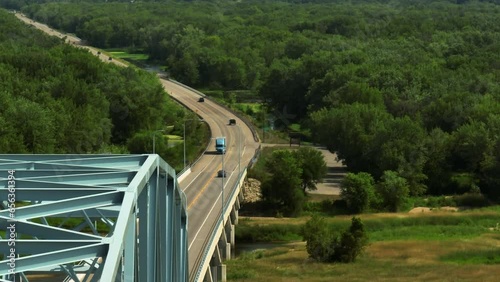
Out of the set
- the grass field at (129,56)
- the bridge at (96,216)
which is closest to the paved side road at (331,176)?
the bridge at (96,216)

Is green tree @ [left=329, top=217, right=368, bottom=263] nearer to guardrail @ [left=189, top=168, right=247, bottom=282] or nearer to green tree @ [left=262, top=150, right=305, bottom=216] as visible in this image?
guardrail @ [left=189, top=168, right=247, bottom=282]

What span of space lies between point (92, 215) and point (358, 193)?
52032 mm

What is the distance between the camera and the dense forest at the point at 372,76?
74438 mm

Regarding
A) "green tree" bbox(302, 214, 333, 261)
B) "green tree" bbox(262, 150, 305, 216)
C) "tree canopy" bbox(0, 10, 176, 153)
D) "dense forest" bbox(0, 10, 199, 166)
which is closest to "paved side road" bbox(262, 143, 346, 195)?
"green tree" bbox(262, 150, 305, 216)

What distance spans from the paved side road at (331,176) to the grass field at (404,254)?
26.3 ft

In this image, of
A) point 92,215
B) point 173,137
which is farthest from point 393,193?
point 92,215

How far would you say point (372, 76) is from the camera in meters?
98.9

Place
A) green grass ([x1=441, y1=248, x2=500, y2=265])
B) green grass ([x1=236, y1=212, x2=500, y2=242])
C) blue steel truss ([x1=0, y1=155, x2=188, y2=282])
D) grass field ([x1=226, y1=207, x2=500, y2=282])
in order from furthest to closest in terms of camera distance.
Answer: green grass ([x1=236, y1=212, x2=500, y2=242]), green grass ([x1=441, y1=248, x2=500, y2=265]), grass field ([x1=226, y1=207, x2=500, y2=282]), blue steel truss ([x1=0, y1=155, x2=188, y2=282])

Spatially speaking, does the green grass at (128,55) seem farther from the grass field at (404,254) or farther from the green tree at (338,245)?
the green tree at (338,245)

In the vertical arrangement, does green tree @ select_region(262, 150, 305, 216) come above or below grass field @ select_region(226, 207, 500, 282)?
above

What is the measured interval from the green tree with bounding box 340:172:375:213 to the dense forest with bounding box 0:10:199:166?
1757 cm

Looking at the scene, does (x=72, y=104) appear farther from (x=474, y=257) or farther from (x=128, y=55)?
(x=128, y=55)

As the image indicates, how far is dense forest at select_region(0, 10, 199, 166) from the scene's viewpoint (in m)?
67.8

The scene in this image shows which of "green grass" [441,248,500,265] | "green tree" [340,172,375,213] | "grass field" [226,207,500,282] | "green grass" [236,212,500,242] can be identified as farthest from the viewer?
"green tree" [340,172,375,213]
